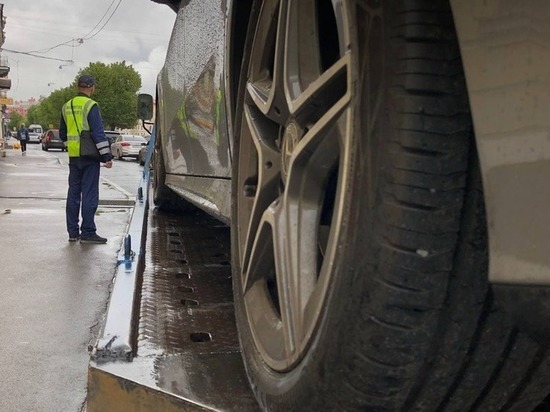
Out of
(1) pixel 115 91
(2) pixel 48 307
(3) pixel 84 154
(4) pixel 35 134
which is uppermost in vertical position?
(1) pixel 115 91

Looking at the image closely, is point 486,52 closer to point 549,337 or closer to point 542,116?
point 542,116

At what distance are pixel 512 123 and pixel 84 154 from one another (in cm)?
611

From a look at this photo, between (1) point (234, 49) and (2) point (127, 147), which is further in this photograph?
(2) point (127, 147)

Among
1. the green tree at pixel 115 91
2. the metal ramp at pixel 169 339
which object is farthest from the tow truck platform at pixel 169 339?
the green tree at pixel 115 91

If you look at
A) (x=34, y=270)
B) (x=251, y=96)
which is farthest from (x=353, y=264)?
(x=34, y=270)

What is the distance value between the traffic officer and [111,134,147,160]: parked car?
2939 centimetres

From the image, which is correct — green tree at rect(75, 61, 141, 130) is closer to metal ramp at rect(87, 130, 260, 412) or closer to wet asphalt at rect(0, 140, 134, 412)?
wet asphalt at rect(0, 140, 134, 412)

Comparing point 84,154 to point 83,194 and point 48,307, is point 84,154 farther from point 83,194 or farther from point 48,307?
point 48,307

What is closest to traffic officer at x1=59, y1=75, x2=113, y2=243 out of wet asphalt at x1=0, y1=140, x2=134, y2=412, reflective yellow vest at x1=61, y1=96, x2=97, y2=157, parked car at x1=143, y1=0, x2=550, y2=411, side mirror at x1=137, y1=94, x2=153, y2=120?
reflective yellow vest at x1=61, y1=96, x2=97, y2=157

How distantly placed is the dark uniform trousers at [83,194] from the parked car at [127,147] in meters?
29.4

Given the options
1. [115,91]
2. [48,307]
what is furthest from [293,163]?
[115,91]

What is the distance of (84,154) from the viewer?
22.2 feet

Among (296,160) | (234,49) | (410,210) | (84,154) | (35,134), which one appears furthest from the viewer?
(35,134)

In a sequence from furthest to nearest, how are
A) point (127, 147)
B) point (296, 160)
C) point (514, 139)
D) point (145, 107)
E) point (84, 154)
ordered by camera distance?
point (127, 147)
point (145, 107)
point (84, 154)
point (296, 160)
point (514, 139)
